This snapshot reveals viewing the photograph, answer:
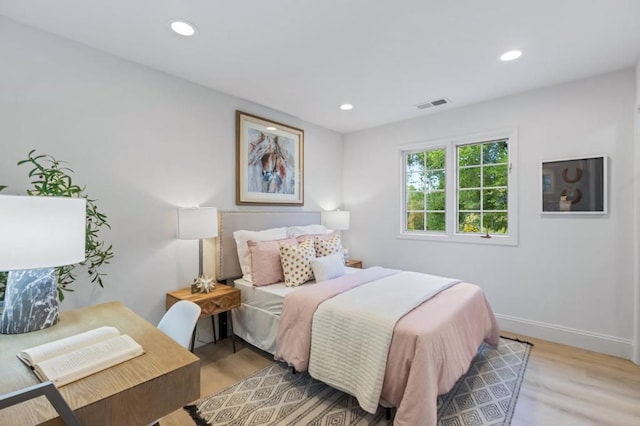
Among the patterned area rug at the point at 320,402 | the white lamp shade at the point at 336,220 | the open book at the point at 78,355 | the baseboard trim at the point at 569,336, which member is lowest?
the patterned area rug at the point at 320,402

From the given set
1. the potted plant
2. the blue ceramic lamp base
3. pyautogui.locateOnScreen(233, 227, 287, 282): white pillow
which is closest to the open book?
the blue ceramic lamp base

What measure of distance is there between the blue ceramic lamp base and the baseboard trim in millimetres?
3769

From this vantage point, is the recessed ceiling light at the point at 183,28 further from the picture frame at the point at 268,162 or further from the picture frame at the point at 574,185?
the picture frame at the point at 574,185

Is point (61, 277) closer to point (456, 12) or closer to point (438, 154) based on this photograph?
point (456, 12)

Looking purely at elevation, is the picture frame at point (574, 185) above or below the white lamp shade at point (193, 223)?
above

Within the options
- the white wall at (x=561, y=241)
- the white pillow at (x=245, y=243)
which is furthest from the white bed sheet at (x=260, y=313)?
the white wall at (x=561, y=241)

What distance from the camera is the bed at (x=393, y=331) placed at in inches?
64.5

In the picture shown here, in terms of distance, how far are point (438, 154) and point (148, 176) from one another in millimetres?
3233

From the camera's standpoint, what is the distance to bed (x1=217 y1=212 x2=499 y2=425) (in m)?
1.64

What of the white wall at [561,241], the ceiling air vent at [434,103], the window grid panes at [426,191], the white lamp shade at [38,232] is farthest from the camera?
the window grid panes at [426,191]

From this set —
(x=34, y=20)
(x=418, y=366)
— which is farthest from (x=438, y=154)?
(x=34, y=20)

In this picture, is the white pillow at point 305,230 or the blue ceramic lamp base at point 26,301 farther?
the white pillow at point 305,230

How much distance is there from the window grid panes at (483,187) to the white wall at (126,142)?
266 centimetres

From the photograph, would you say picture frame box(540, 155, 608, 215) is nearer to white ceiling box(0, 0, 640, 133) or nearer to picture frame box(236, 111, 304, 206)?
white ceiling box(0, 0, 640, 133)
